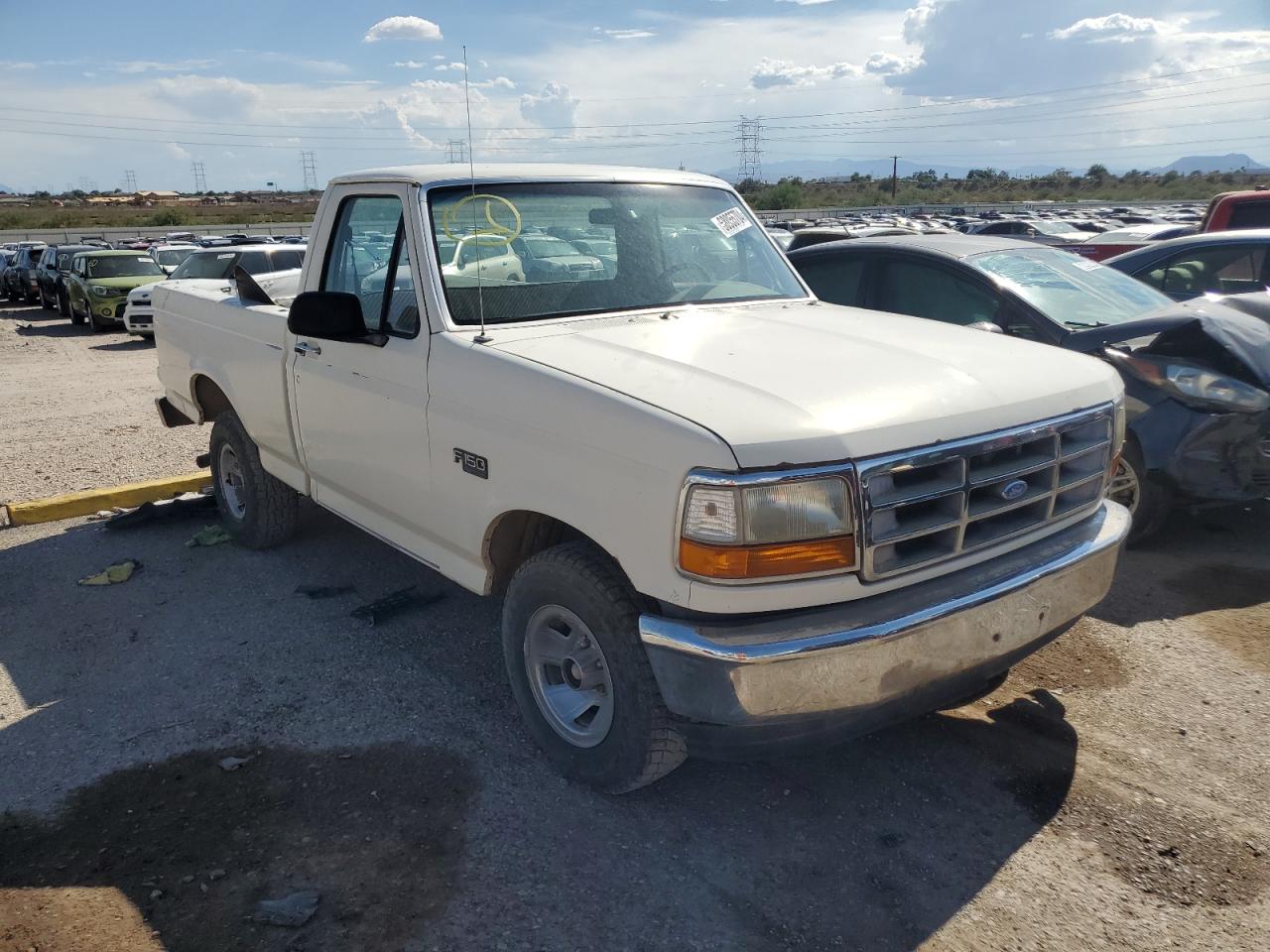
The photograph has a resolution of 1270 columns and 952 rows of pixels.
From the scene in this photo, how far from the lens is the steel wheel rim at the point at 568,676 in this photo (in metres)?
3.20

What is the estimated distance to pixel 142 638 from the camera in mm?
4680

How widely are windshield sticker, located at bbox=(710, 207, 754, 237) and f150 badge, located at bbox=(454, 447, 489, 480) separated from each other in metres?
1.80

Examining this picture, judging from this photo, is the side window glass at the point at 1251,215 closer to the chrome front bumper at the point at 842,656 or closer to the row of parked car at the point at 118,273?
the chrome front bumper at the point at 842,656

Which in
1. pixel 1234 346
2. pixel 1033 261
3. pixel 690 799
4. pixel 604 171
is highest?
pixel 604 171

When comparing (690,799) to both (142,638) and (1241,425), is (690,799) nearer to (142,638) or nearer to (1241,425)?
(142,638)

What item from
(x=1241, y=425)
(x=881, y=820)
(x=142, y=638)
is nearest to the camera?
(x=881, y=820)

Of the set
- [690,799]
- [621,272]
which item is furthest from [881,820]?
[621,272]

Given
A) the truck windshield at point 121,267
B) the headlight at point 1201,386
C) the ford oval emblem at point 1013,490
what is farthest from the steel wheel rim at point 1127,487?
the truck windshield at point 121,267

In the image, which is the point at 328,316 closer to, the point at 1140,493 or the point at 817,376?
the point at 817,376

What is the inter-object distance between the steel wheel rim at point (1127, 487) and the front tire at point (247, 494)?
4.64m

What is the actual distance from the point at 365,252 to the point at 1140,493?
166 inches

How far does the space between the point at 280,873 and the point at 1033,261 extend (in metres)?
5.55

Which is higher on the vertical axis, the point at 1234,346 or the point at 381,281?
the point at 381,281

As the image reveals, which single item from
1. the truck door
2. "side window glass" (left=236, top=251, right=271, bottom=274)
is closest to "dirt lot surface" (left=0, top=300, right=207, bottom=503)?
"side window glass" (left=236, top=251, right=271, bottom=274)
